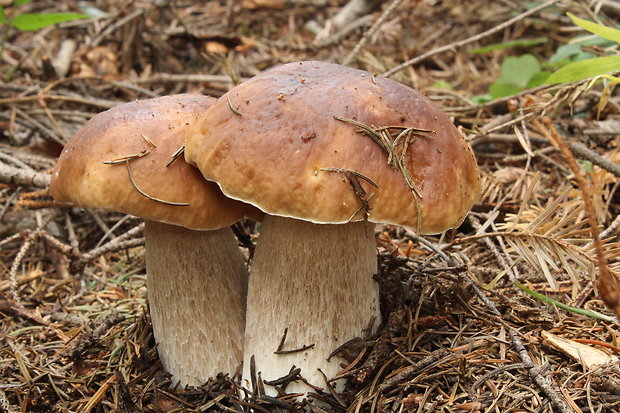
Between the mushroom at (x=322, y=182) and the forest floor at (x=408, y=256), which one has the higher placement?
the mushroom at (x=322, y=182)

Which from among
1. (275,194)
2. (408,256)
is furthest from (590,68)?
(275,194)

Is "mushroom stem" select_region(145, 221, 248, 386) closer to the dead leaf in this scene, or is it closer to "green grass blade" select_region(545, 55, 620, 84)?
the dead leaf

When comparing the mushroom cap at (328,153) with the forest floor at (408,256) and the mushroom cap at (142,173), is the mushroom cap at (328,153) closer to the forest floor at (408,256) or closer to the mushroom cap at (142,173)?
the mushroom cap at (142,173)

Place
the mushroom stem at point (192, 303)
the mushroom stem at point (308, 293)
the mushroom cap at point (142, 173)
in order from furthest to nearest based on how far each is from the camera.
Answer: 1. the mushroom stem at point (192, 303)
2. the mushroom stem at point (308, 293)
3. the mushroom cap at point (142, 173)

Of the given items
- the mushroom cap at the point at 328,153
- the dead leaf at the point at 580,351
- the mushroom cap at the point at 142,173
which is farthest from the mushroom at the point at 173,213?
the dead leaf at the point at 580,351

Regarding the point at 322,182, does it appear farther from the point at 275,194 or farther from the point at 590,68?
the point at 590,68

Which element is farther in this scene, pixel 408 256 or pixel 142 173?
pixel 408 256

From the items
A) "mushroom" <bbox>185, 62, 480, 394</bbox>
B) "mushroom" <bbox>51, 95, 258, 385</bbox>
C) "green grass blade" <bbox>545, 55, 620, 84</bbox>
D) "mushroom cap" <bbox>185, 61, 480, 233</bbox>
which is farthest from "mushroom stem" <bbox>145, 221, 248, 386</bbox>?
"green grass blade" <bbox>545, 55, 620, 84</bbox>
